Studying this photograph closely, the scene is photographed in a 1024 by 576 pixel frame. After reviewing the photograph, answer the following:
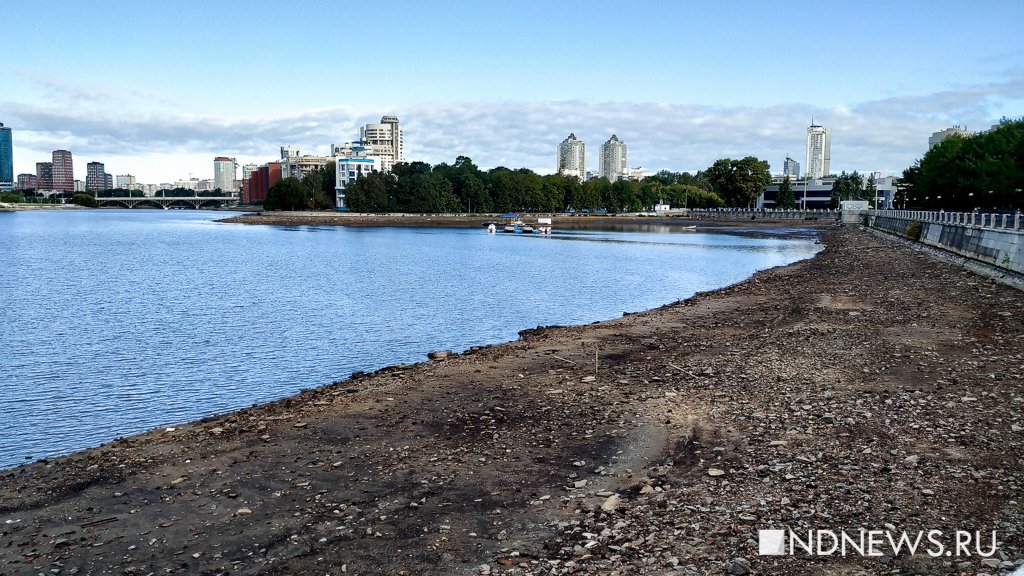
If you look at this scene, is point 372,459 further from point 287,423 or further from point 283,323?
point 283,323

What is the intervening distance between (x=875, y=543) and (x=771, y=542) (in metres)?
1.16

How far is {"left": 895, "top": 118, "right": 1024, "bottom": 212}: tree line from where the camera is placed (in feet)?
269

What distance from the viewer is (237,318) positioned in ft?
115

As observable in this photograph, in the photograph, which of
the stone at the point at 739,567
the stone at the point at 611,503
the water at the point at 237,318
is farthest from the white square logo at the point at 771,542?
the water at the point at 237,318

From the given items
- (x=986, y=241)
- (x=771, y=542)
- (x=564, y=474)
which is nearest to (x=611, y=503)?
(x=564, y=474)

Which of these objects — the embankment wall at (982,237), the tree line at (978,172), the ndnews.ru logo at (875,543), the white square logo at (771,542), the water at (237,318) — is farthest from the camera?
the tree line at (978,172)

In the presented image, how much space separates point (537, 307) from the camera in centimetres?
4006

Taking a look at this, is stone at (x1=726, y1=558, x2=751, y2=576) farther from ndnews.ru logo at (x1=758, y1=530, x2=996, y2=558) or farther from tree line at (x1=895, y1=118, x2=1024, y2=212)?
tree line at (x1=895, y1=118, x2=1024, y2=212)

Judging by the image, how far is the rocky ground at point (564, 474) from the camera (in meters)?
8.96

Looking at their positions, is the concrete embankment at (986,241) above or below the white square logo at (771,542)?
above

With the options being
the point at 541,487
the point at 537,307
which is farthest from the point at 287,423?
the point at 537,307

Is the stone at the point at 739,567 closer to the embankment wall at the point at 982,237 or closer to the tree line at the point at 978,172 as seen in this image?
the embankment wall at the point at 982,237

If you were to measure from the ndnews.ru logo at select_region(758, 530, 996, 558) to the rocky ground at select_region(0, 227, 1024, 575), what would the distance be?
0.12 meters

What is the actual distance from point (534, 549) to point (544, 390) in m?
8.41
